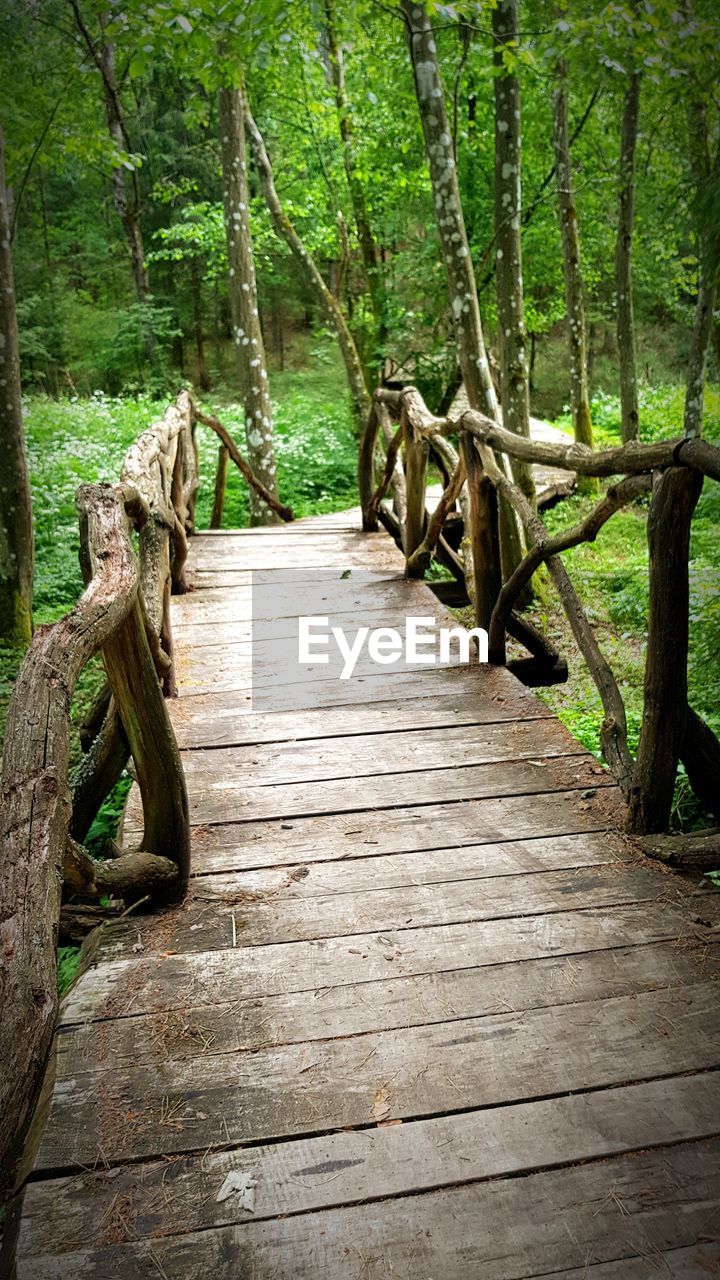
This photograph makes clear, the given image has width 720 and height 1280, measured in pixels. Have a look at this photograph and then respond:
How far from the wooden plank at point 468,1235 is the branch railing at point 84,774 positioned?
618 millimetres

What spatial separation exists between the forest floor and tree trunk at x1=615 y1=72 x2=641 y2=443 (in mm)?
582

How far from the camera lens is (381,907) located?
2.73m

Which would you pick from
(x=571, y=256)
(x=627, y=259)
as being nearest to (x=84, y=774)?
(x=571, y=256)

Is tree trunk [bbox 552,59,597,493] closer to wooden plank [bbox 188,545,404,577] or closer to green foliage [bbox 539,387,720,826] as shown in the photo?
green foliage [bbox 539,387,720,826]

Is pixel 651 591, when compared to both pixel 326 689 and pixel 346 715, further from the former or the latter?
pixel 326 689

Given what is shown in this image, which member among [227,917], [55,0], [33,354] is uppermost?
[55,0]

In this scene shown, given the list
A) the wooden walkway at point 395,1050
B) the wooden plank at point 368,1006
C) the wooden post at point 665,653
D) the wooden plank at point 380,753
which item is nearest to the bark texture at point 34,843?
the wooden walkway at point 395,1050

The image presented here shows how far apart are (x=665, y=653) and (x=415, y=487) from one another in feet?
11.8

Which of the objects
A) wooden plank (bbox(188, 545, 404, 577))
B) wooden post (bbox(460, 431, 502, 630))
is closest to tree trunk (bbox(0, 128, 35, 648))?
wooden plank (bbox(188, 545, 404, 577))

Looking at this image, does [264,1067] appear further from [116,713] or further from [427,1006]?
A: [116,713]

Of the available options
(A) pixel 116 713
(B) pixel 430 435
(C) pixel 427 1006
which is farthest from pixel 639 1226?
(B) pixel 430 435

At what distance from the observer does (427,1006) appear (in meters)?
2.28

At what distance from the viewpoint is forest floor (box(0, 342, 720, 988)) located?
5.60 m

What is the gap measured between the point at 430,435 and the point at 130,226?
17.3 meters
